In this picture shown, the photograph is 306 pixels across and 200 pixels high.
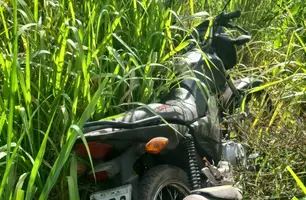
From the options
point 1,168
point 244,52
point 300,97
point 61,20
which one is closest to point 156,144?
point 1,168

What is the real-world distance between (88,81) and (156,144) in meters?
0.39

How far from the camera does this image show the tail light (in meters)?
2.31

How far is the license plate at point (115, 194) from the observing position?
238 cm

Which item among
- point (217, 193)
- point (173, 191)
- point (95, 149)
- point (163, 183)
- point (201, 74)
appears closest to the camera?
point (95, 149)

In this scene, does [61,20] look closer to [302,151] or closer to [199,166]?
[199,166]

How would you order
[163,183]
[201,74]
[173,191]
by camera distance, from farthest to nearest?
[201,74]
[173,191]
[163,183]

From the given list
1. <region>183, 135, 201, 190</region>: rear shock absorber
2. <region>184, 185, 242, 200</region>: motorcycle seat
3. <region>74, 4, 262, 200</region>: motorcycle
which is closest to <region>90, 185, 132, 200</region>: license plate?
<region>74, 4, 262, 200</region>: motorcycle

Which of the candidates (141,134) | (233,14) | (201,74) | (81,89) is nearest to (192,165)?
(141,134)

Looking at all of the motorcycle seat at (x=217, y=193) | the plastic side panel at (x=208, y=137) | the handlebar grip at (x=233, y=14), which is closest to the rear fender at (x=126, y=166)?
the motorcycle seat at (x=217, y=193)

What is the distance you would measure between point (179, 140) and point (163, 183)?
205 millimetres

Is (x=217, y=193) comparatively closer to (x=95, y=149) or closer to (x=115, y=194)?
(x=115, y=194)

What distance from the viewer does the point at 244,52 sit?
14.6 feet

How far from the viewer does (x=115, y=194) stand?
2.40 meters

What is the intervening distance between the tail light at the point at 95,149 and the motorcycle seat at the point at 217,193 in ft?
Result: 1.18
